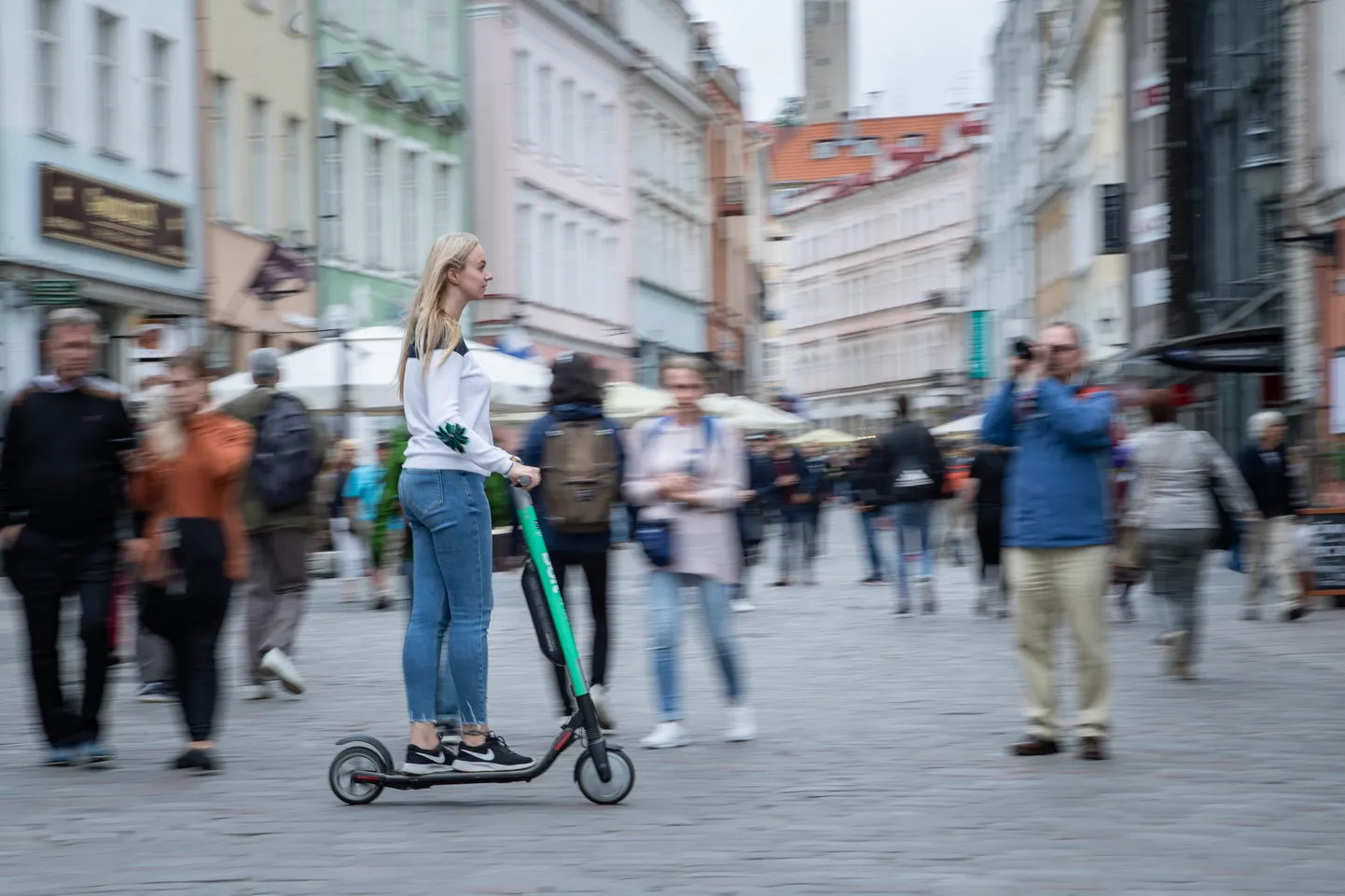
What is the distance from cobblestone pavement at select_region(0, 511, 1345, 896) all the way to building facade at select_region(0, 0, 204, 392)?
1270cm

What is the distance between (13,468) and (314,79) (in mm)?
28025

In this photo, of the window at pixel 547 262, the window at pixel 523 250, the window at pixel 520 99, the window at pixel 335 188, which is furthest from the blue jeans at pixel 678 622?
the window at pixel 547 262

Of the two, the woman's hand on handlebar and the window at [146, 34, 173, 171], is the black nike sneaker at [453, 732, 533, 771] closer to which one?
the woman's hand on handlebar

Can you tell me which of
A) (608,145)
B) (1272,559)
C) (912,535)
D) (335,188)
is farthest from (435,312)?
(608,145)

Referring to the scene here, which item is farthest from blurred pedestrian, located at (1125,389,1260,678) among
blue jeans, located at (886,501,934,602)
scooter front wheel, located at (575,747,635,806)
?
blue jeans, located at (886,501,934,602)

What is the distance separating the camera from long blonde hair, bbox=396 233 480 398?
813 cm

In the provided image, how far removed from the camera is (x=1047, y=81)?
205 feet

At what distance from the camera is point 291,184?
3553 centimetres

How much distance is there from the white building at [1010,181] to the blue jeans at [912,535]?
46.8m

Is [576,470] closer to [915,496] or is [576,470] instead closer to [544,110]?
[915,496]

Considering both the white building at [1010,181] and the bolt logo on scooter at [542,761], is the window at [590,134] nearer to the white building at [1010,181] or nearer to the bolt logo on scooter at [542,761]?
the white building at [1010,181]

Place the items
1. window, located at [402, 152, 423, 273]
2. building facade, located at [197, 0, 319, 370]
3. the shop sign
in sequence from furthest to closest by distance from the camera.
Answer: window, located at [402, 152, 423, 273] → building facade, located at [197, 0, 319, 370] → the shop sign

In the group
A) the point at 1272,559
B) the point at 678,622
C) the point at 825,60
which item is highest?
the point at 825,60

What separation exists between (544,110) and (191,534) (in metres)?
41.8
